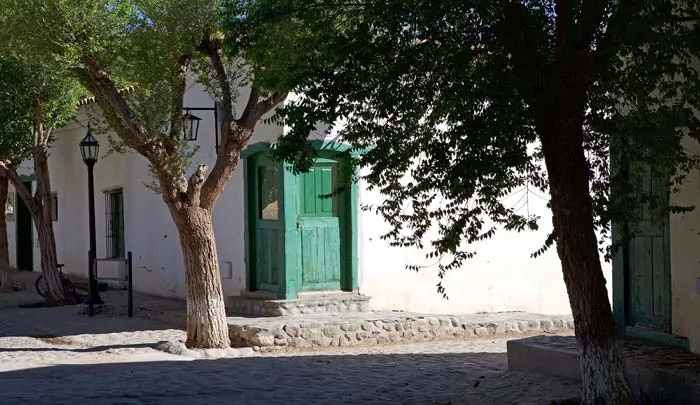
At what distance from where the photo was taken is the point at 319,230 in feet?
44.5

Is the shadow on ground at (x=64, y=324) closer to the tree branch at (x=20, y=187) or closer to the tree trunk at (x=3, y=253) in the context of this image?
the tree branch at (x=20, y=187)

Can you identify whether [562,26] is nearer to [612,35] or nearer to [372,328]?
[612,35]

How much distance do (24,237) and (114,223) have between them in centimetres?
646

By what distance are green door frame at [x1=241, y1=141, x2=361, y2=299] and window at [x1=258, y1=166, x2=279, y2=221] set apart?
109mm

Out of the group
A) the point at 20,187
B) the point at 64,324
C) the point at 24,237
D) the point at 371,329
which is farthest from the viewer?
the point at 24,237

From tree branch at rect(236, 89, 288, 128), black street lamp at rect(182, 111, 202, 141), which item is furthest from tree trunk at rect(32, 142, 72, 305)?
tree branch at rect(236, 89, 288, 128)

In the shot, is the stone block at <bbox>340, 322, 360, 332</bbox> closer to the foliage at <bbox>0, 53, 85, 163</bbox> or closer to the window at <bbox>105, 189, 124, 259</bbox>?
the foliage at <bbox>0, 53, 85, 163</bbox>

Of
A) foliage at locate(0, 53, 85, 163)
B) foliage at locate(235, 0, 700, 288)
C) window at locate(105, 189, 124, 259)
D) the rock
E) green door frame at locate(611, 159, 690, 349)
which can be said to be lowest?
the rock

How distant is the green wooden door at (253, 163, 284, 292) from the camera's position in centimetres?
1352

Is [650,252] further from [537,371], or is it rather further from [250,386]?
[250,386]

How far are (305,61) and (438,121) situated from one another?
1046 mm

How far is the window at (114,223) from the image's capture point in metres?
19.0

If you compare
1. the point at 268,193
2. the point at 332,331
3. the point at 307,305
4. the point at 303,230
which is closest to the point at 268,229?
the point at 268,193

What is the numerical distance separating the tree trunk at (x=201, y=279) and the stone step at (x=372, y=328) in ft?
2.59
